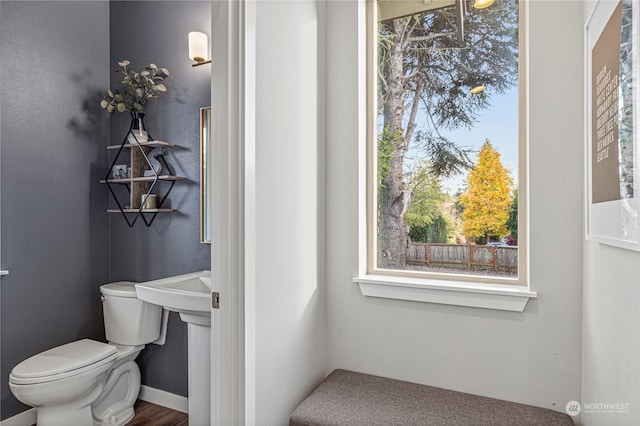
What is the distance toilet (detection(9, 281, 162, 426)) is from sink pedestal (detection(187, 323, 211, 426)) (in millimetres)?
522

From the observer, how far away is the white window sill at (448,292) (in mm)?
1502

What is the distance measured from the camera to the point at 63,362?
1840mm

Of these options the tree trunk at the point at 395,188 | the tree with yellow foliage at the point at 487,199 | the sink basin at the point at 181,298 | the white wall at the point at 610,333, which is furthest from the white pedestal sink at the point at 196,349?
the white wall at the point at 610,333

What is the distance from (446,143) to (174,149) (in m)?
1.56

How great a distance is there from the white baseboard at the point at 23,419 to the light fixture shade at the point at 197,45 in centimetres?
223

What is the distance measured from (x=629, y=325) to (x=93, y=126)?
9.26 ft

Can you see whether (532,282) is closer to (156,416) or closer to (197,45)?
(197,45)

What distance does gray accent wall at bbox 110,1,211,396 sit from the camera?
7.16ft

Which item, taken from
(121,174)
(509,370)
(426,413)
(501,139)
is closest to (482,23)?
(501,139)

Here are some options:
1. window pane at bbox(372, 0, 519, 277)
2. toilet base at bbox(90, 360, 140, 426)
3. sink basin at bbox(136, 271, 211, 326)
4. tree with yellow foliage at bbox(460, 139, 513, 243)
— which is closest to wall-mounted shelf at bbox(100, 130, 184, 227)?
sink basin at bbox(136, 271, 211, 326)

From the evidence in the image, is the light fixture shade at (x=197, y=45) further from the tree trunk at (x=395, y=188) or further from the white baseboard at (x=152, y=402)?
the white baseboard at (x=152, y=402)

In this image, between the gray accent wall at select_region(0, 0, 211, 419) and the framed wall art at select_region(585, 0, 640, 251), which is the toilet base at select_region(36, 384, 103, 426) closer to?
the gray accent wall at select_region(0, 0, 211, 419)

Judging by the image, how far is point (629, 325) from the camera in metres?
0.82

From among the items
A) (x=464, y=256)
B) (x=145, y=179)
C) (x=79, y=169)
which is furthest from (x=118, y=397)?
(x=464, y=256)
